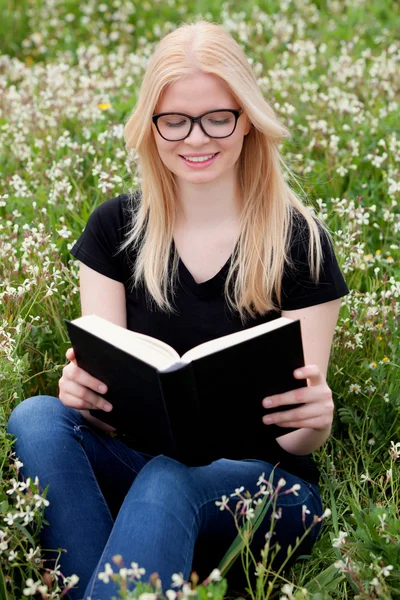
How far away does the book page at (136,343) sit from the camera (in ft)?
6.87

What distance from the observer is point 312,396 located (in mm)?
2268

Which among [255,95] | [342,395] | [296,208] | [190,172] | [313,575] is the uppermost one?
[255,95]

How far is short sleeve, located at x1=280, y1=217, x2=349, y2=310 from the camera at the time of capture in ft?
8.43

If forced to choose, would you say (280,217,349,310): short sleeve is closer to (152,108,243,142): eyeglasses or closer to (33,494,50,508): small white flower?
(152,108,243,142): eyeglasses

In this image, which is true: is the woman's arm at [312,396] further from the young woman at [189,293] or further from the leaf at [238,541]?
the leaf at [238,541]

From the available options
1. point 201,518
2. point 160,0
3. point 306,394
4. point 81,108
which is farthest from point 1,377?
point 160,0

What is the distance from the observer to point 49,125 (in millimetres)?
4633

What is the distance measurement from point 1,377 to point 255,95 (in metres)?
1.10

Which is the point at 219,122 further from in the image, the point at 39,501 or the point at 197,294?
the point at 39,501

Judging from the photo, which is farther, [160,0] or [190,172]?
[160,0]

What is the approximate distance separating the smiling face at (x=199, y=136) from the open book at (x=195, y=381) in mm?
550

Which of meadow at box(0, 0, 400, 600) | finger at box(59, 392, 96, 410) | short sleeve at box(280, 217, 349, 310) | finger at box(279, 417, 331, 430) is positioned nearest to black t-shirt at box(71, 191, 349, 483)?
short sleeve at box(280, 217, 349, 310)

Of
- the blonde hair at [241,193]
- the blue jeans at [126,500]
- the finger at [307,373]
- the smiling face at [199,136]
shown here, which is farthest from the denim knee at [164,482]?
the smiling face at [199,136]

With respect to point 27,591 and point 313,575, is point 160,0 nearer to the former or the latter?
point 313,575
